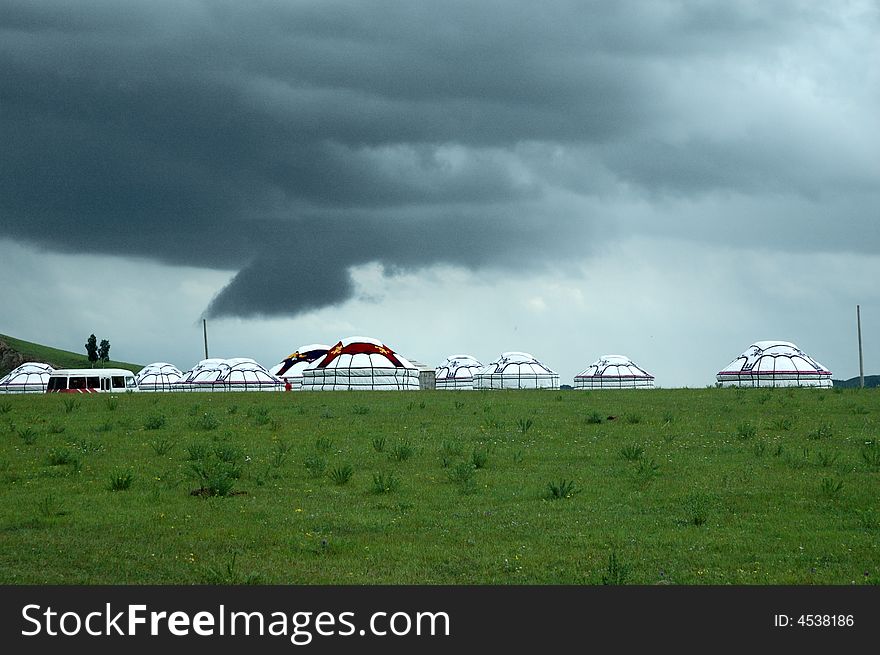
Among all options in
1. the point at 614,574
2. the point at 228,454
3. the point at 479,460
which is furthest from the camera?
the point at 228,454

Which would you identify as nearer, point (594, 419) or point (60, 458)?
point (60, 458)

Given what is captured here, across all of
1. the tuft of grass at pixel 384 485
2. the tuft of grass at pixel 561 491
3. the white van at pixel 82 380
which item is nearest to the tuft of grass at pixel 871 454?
the tuft of grass at pixel 561 491

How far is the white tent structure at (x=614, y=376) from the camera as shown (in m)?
80.6

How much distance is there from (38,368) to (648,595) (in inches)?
3549

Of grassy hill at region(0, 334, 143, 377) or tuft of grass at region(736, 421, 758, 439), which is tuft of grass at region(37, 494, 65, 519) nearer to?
tuft of grass at region(736, 421, 758, 439)

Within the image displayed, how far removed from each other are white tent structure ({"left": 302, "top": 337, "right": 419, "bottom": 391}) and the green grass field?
39.8m

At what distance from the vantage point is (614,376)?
265 feet

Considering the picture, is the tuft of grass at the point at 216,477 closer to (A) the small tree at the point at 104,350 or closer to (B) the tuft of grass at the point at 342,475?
(B) the tuft of grass at the point at 342,475

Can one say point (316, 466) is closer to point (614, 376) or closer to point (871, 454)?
point (871, 454)

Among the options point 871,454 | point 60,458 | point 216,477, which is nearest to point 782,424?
point 871,454

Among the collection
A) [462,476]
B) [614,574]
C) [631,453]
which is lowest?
[614,574]

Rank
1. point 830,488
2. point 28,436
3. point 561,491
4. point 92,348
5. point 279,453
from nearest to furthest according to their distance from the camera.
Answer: point 830,488, point 561,491, point 279,453, point 28,436, point 92,348

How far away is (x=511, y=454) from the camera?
20453 millimetres

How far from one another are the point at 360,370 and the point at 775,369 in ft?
98.8
